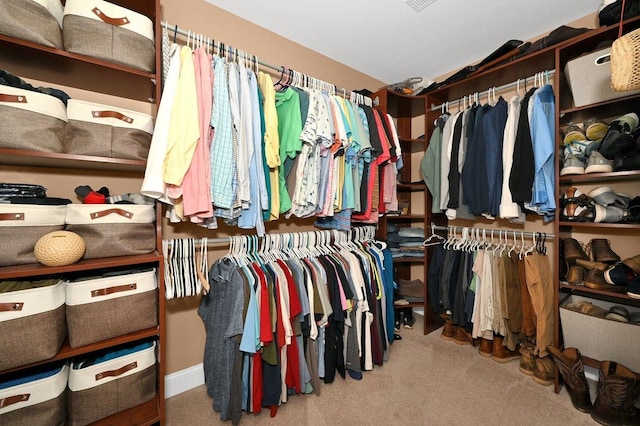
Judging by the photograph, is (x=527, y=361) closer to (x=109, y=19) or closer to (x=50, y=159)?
(x=50, y=159)

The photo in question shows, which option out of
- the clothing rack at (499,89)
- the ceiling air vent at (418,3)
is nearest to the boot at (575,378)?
the clothing rack at (499,89)

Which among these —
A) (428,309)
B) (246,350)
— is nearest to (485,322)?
(428,309)

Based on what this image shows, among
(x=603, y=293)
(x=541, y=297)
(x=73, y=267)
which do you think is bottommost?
(x=541, y=297)

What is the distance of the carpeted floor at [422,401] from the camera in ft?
4.73

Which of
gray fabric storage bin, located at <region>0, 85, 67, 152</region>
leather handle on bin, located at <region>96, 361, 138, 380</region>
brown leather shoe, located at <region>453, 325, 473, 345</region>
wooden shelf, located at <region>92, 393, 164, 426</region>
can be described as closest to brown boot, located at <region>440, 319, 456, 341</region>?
brown leather shoe, located at <region>453, 325, 473, 345</region>

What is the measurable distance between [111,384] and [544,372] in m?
2.50

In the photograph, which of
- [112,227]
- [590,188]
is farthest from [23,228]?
[590,188]

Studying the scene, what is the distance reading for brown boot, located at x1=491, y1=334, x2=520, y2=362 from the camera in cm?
198

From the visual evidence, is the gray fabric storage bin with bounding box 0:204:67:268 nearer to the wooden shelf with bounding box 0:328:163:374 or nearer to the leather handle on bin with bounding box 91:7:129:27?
the wooden shelf with bounding box 0:328:163:374

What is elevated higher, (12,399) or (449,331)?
(12,399)

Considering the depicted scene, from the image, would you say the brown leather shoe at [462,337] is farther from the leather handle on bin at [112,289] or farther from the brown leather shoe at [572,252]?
the leather handle on bin at [112,289]

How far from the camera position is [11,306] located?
0.91m

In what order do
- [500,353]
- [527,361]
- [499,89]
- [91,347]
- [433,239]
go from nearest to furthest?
[91,347], [527,361], [500,353], [499,89], [433,239]

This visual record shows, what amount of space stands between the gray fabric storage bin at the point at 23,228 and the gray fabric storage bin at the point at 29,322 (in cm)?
11
